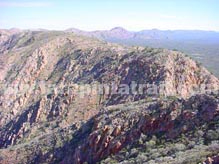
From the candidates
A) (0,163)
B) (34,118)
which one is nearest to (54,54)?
(34,118)

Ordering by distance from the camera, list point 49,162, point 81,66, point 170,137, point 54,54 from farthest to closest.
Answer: point 54,54 → point 81,66 → point 49,162 → point 170,137

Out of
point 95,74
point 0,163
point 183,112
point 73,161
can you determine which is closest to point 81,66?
point 95,74

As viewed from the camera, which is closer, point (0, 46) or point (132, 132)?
point (132, 132)

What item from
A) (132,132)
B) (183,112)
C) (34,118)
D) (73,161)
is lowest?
(34,118)

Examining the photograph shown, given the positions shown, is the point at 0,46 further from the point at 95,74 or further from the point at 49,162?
the point at 49,162

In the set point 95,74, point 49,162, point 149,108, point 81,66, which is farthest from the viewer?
point 81,66

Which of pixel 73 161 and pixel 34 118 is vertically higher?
pixel 73 161
